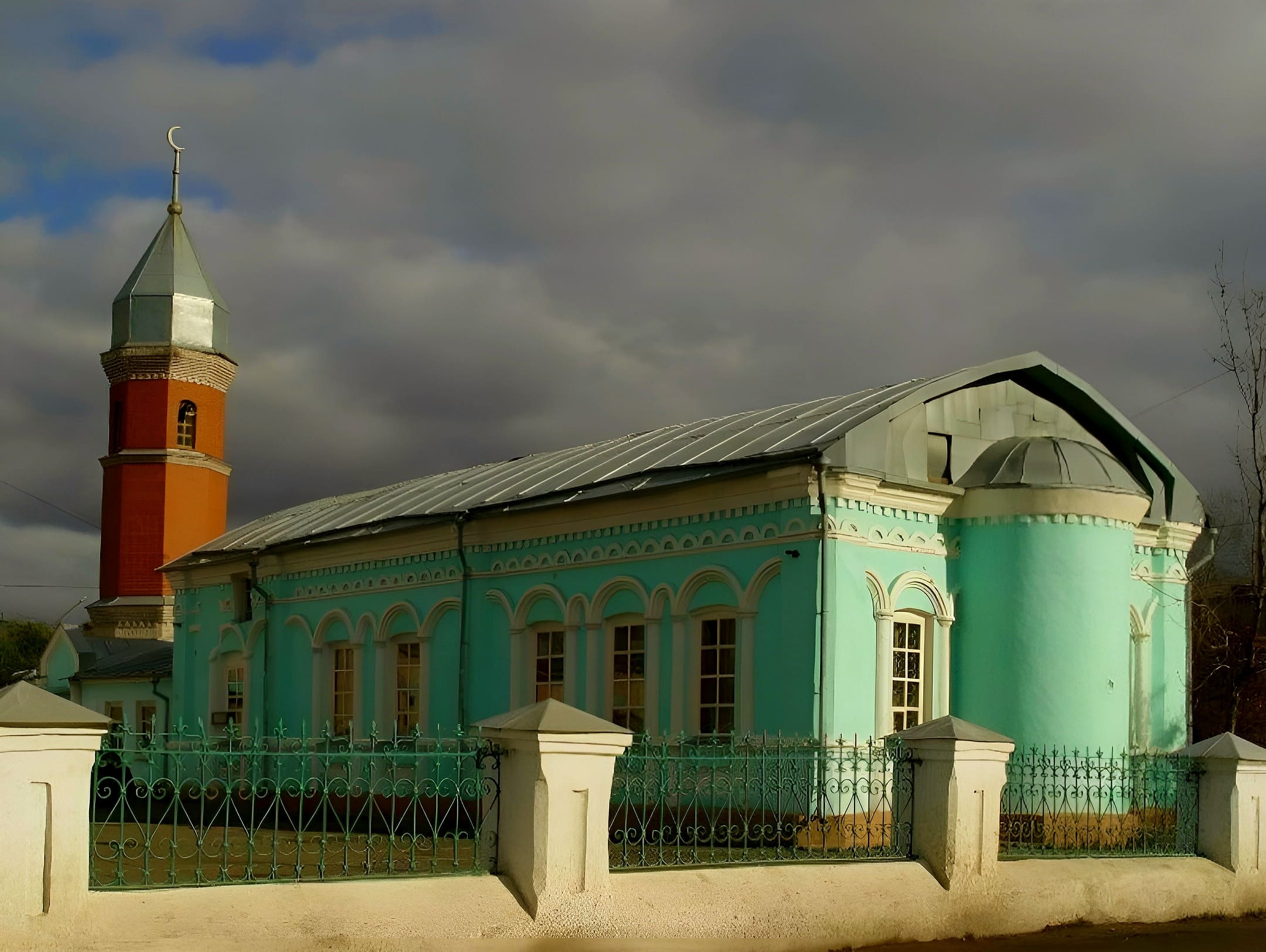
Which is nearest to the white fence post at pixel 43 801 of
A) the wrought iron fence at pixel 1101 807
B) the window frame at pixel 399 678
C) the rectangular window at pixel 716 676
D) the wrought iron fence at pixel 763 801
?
the wrought iron fence at pixel 763 801

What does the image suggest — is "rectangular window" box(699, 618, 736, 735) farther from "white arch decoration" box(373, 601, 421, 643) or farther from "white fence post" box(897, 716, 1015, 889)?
"white arch decoration" box(373, 601, 421, 643)

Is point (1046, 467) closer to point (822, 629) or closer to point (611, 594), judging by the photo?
point (822, 629)

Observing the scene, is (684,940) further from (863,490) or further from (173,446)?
(173,446)

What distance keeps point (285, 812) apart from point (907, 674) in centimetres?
725

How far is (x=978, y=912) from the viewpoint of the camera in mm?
10297

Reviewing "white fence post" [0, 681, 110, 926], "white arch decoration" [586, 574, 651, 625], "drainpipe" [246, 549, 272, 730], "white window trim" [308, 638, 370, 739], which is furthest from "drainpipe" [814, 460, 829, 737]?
"drainpipe" [246, 549, 272, 730]

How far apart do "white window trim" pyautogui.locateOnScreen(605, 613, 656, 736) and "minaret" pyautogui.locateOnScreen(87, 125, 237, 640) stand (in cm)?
2005

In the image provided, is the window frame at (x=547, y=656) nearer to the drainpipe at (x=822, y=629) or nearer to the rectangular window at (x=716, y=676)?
the rectangular window at (x=716, y=676)

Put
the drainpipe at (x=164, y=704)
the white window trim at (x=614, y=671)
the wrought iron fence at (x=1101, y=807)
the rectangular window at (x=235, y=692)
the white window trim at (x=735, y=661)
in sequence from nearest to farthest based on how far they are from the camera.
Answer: the wrought iron fence at (x=1101, y=807) → the white window trim at (x=735, y=661) → the white window trim at (x=614, y=671) → the rectangular window at (x=235, y=692) → the drainpipe at (x=164, y=704)

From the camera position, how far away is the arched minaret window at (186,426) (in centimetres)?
3391

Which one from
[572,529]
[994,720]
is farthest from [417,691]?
[994,720]

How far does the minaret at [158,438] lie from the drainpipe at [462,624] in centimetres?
1741

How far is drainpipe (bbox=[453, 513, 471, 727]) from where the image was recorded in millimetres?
17797

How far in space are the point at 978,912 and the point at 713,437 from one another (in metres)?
7.82
